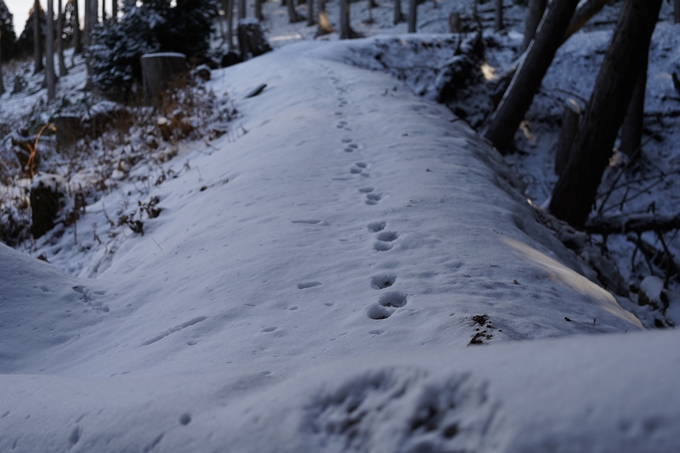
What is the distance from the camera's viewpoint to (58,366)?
85.6 inches

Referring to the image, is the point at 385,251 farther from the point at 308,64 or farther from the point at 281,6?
the point at 281,6

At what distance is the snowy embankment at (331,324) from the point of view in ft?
2.65

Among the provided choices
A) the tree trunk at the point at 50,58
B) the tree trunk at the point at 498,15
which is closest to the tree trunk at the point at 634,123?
the tree trunk at the point at 498,15

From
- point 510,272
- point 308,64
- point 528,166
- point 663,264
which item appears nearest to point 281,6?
point 308,64

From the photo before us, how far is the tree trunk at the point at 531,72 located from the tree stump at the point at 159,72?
5.85m

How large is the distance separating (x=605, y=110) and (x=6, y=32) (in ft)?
126

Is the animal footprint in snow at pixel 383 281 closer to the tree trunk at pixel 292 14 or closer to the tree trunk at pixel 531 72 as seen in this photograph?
the tree trunk at pixel 531 72

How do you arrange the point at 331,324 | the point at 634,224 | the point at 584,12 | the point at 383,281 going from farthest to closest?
the point at 584,12 < the point at 634,224 < the point at 383,281 < the point at 331,324

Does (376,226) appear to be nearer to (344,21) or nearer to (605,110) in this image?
(605,110)

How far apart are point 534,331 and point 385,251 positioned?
0.96 m

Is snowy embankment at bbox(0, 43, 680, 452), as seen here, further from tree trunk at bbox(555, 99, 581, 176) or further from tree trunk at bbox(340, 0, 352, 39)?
tree trunk at bbox(340, 0, 352, 39)

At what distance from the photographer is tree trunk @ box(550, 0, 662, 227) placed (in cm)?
478

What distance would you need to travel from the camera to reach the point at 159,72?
9531mm

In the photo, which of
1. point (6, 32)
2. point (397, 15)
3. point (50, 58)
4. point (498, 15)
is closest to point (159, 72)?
point (50, 58)
